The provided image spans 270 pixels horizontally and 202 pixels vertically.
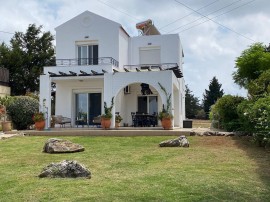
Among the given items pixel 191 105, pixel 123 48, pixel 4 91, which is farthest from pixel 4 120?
pixel 191 105

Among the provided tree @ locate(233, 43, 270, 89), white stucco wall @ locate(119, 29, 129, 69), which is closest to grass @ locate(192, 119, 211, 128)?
tree @ locate(233, 43, 270, 89)

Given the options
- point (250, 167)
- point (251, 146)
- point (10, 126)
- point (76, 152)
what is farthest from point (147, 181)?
point (10, 126)

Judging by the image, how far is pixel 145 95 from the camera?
27.0m

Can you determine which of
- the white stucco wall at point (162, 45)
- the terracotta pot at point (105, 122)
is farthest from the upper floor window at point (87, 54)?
the terracotta pot at point (105, 122)

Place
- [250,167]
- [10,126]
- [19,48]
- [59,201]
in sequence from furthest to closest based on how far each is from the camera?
[19,48] < [10,126] < [250,167] < [59,201]

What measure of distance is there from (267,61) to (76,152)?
14.2 meters

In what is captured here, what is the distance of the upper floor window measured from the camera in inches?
1054

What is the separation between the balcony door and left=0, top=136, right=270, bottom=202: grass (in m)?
12.8

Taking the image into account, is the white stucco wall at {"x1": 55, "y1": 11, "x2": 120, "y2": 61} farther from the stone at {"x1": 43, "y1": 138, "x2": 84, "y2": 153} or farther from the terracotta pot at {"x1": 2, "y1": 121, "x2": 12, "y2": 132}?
the stone at {"x1": 43, "y1": 138, "x2": 84, "y2": 153}

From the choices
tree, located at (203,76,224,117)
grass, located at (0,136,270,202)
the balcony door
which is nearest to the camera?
grass, located at (0,136,270,202)

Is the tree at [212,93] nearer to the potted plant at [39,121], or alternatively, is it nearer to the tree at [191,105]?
the tree at [191,105]

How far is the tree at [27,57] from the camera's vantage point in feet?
131

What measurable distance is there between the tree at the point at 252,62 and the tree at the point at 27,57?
80.0 ft

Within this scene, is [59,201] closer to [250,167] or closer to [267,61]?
[250,167]
